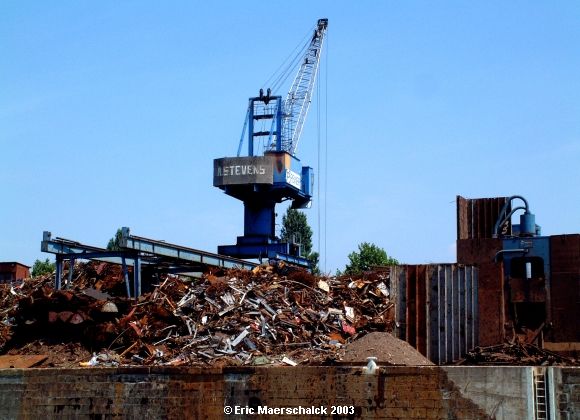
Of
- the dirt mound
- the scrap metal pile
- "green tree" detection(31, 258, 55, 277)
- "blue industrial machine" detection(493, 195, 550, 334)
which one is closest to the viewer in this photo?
the dirt mound

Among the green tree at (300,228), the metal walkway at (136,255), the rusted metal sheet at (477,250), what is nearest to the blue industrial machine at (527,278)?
the rusted metal sheet at (477,250)

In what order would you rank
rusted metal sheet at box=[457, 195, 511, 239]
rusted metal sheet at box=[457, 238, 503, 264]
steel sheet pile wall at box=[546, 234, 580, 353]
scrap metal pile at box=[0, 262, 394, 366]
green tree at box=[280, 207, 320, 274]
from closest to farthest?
steel sheet pile wall at box=[546, 234, 580, 353], scrap metal pile at box=[0, 262, 394, 366], rusted metal sheet at box=[457, 238, 503, 264], rusted metal sheet at box=[457, 195, 511, 239], green tree at box=[280, 207, 320, 274]

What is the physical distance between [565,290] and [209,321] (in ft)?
34.1

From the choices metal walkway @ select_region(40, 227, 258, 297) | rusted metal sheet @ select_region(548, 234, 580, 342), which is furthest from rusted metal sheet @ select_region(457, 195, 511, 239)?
metal walkway @ select_region(40, 227, 258, 297)

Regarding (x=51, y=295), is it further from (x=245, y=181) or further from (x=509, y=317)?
(x=245, y=181)

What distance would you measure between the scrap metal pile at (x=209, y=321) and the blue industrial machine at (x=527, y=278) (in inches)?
152

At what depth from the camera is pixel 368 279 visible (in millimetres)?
26312

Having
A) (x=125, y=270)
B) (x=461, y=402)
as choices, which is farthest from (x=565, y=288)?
(x=125, y=270)

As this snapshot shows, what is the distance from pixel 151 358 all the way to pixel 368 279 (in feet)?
27.6

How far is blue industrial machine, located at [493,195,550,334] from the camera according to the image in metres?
20.9

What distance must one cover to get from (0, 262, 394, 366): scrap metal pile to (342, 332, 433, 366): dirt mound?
57 centimetres

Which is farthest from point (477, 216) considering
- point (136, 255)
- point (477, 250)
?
point (136, 255)

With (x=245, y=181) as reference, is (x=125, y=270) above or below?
below

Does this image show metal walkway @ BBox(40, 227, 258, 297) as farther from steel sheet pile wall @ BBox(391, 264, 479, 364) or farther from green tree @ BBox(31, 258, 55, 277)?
green tree @ BBox(31, 258, 55, 277)
